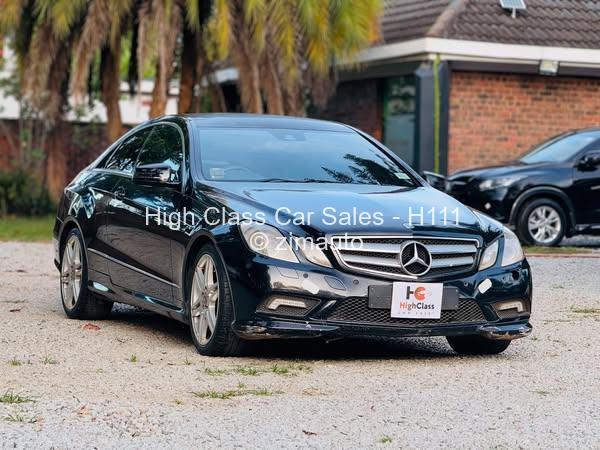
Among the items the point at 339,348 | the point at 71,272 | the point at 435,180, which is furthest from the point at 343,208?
the point at 71,272

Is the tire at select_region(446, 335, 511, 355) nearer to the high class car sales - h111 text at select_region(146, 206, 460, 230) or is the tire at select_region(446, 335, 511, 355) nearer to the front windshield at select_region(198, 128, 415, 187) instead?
the high class car sales - h111 text at select_region(146, 206, 460, 230)

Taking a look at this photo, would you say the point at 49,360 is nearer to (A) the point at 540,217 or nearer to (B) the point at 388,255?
(B) the point at 388,255

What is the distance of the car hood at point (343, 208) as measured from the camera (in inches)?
322

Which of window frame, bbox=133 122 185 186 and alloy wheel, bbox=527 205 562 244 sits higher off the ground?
window frame, bbox=133 122 185 186

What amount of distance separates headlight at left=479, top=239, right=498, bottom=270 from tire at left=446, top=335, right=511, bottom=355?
1.84ft

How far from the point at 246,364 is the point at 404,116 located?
17934mm

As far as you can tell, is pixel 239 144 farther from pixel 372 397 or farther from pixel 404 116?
pixel 404 116

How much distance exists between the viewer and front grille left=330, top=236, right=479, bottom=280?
8.07m

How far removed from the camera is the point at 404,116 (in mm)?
25719

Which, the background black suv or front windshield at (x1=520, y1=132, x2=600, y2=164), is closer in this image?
the background black suv

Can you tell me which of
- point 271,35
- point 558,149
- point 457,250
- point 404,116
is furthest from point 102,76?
point 457,250

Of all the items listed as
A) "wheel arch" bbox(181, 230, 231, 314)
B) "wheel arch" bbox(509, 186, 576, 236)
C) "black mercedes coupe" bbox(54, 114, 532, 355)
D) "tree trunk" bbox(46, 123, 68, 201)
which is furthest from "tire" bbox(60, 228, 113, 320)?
"tree trunk" bbox(46, 123, 68, 201)

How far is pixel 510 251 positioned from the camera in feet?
28.4

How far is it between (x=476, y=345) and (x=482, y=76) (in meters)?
16.7
